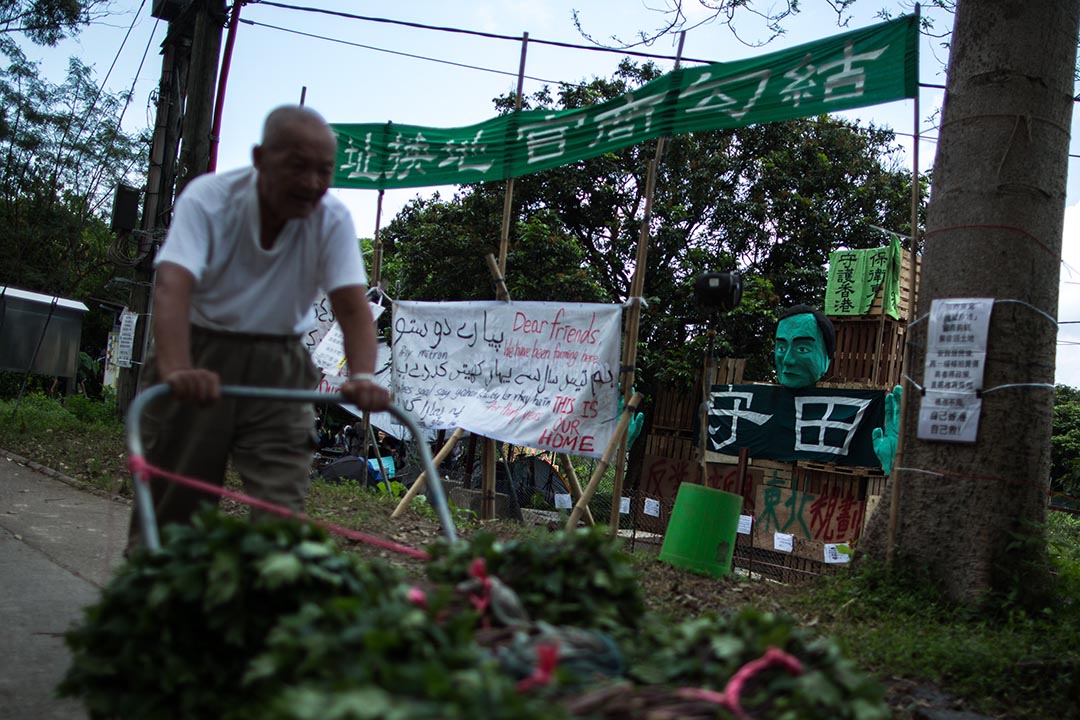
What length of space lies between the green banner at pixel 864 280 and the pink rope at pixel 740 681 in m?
10.5

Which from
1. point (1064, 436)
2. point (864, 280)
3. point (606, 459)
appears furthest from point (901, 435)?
point (1064, 436)

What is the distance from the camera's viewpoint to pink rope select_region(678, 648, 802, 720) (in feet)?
5.11

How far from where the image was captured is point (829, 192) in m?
16.8

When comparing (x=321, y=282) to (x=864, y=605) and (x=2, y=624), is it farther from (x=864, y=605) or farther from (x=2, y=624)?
(x=864, y=605)

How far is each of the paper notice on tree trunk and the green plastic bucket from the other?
1.40 m

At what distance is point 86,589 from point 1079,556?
22.6 ft

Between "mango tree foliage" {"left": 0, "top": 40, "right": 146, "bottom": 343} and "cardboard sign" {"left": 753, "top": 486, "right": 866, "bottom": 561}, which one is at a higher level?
"mango tree foliage" {"left": 0, "top": 40, "right": 146, "bottom": 343}

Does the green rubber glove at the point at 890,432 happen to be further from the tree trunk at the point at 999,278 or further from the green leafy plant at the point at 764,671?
the green leafy plant at the point at 764,671

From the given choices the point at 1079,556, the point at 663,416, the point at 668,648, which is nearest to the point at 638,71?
the point at 663,416

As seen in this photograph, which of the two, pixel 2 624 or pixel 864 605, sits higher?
pixel 864 605

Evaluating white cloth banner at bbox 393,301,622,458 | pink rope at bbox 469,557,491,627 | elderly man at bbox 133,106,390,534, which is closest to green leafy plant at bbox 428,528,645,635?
pink rope at bbox 469,557,491,627

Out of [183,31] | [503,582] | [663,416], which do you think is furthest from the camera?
[663,416]

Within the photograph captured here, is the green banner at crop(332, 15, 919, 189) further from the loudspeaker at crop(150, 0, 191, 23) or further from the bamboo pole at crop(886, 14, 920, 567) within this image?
the loudspeaker at crop(150, 0, 191, 23)

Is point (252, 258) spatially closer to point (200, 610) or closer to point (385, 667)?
point (200, 610)
